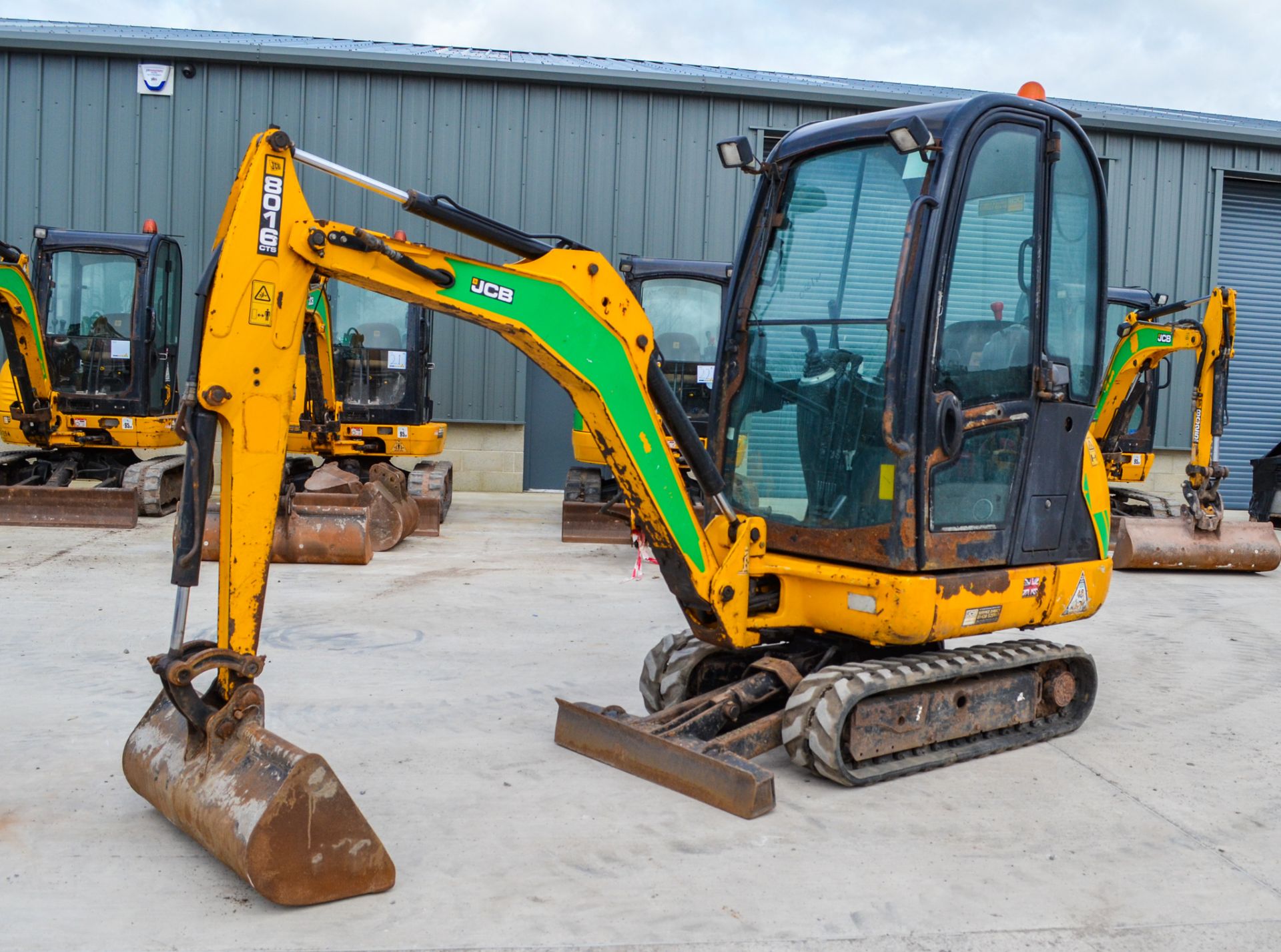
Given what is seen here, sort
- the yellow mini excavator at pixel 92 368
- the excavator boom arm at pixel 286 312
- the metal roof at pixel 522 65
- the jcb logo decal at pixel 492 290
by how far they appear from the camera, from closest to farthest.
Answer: the excavator boom arm at pixel 286 312, the jcb logo decal at pixel 492 290, the yellow mini excavator at pixel 92 368, the metal roof at pixel 522 65

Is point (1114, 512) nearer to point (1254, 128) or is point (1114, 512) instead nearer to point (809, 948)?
point (1254, 128)

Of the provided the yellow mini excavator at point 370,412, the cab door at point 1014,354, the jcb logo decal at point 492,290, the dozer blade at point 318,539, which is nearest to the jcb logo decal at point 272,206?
the jcb logo decal at point 492,290

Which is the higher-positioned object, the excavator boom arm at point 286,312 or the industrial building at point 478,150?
the industrial building at point 478,150

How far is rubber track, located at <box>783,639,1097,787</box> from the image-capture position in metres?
4.62

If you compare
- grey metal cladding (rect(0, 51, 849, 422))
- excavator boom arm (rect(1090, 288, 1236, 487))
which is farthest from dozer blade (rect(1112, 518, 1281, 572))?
grey metal cladding (rect(0, 51, 849, 422))

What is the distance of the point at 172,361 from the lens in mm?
13461

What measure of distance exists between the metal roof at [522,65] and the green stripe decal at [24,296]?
502 centimetres

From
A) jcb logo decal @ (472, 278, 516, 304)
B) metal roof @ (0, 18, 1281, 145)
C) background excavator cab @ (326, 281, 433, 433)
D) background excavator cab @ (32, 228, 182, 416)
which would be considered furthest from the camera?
metal roof @ (0, 18, 1281, 145)

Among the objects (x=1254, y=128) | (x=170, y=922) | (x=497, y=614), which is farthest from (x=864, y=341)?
(x=1254, y=128)

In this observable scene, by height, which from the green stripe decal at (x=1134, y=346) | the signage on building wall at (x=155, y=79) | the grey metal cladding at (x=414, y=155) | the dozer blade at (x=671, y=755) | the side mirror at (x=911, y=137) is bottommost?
the dozer blade at (x=671, y=755)

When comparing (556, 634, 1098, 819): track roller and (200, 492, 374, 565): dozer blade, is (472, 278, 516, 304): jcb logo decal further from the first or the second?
(200, 492, 374, 565): dozer blade

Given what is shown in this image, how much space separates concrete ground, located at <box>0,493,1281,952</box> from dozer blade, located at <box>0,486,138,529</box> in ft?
13.7

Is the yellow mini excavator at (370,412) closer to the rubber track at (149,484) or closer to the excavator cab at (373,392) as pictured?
the excavator cab at (373,392)

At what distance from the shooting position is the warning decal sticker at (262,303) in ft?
12.4
